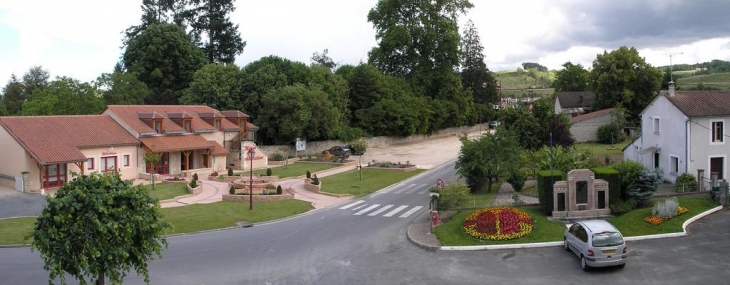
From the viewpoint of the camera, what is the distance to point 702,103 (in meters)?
33.4

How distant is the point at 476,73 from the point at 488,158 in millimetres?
71457

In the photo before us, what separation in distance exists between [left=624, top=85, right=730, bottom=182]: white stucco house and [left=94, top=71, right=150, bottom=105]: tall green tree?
54552mm

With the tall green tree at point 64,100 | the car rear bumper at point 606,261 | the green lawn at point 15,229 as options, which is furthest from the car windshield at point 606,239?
the tall green tree at point 64,100

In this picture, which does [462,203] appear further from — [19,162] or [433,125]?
[433,125]

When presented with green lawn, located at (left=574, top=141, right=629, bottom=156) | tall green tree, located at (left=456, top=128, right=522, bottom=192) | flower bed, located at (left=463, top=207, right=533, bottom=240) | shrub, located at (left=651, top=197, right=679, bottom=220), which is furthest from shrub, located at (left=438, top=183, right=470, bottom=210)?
green lawn, located at (left=574, top=141, right=629, bottom=156)


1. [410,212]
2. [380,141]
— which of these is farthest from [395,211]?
[380,141]

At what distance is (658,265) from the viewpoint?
64.1 ft

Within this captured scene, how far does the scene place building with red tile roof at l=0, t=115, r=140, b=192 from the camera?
37406 mm

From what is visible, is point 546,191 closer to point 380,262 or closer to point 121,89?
point 380,262

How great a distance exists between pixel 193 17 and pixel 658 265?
245ft

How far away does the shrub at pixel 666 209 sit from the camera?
2450 cm

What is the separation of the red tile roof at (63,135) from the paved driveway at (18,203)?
2547 millimetres

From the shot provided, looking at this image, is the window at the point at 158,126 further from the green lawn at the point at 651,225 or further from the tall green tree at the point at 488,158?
the green lawn at the point at 651,225

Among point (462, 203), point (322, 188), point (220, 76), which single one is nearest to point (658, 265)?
point (462, 203)
